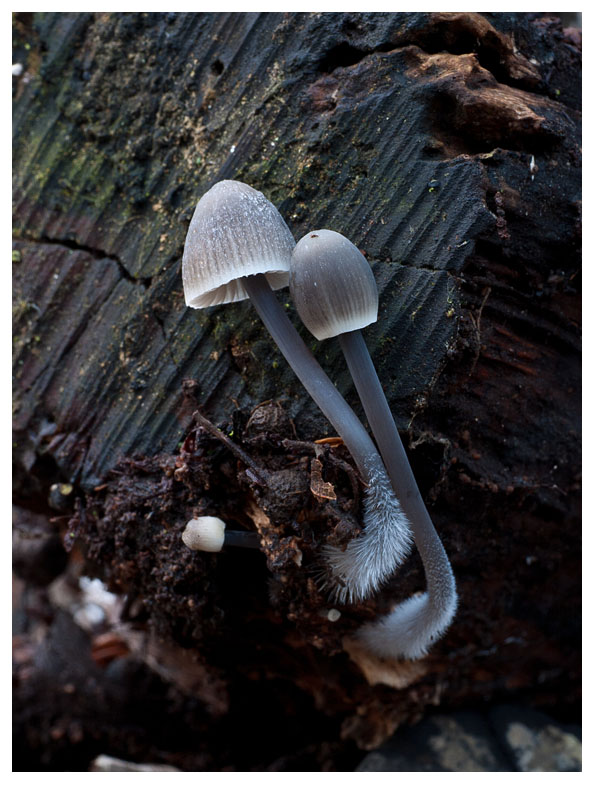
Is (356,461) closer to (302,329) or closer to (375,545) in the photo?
(375,545)

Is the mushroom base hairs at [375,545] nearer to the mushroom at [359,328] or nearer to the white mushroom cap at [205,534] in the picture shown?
the mushroom at [359,328]

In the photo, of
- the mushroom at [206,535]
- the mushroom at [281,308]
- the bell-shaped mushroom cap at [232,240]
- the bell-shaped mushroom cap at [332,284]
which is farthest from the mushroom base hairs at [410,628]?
the bell-shaped mushroom cap at [232,240]

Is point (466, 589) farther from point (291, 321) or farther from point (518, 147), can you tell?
point (518, 147)

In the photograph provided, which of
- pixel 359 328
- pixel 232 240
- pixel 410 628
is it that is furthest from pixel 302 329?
pixel 410 628

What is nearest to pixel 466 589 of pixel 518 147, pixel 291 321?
pixel 291 321

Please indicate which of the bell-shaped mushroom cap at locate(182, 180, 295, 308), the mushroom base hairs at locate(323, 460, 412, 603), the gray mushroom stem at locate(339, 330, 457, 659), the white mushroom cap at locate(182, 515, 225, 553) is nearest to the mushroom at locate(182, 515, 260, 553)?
the white mushroom cap at locate(182, 515, 225, 553)

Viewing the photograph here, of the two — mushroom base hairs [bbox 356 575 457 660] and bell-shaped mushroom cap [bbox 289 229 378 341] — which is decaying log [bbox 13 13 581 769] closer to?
mushroom base hairs [bbox 356 575 457 660]
